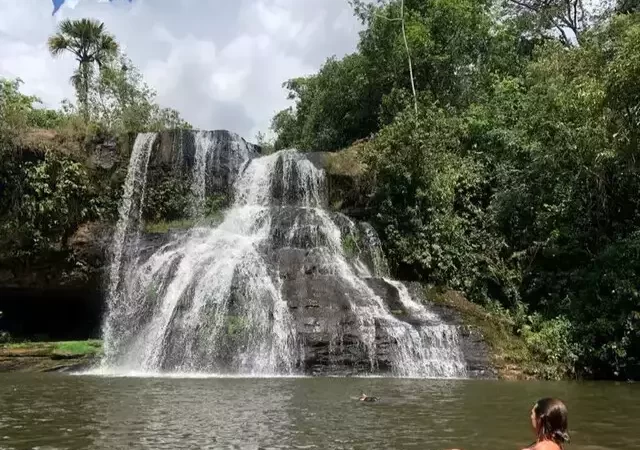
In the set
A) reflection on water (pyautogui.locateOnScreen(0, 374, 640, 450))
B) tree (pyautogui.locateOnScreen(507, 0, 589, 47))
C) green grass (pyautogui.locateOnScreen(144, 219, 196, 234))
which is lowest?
reflection on water (pyautogui.locateOnScreen(0, 374, 640, 450))

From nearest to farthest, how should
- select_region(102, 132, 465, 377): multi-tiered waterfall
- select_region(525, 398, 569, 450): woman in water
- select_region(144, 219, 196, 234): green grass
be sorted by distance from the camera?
select_region(525, 398, 569, 450): woman in water < select_region(102, 132, 465, 377): multi-tiered waterfall < select_region(144, 219, 196, 234): green grass

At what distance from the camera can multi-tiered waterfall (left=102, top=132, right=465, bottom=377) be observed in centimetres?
1606

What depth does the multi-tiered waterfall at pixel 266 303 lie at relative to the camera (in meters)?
16.1

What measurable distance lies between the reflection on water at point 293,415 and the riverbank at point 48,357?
3.76 meters

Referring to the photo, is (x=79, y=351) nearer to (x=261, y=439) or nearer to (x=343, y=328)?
(x=343, y=328)

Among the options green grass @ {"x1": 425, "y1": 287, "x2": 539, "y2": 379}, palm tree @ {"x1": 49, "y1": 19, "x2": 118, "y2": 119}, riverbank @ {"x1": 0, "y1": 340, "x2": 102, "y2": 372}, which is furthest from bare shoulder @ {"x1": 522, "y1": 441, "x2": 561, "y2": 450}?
palm tree @ {"x1": 49, "y1": 19, "x2": 118, "y2": 119}

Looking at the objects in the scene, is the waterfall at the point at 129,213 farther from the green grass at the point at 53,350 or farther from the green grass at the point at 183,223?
the green grass at the point at 53,350

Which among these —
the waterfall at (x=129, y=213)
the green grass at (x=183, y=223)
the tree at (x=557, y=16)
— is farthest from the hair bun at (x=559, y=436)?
the tree at (x=557, y=16)

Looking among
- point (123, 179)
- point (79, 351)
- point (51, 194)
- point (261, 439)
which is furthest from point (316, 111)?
point (261, 439)

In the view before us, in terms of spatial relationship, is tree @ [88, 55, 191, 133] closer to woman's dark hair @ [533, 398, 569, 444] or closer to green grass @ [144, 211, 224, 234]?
green grass @ [144, 211, 224, 234]

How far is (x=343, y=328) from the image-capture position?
642 inches

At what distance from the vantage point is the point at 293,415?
9219mm

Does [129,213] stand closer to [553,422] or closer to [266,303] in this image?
[266,303]

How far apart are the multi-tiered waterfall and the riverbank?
0.58 meters
